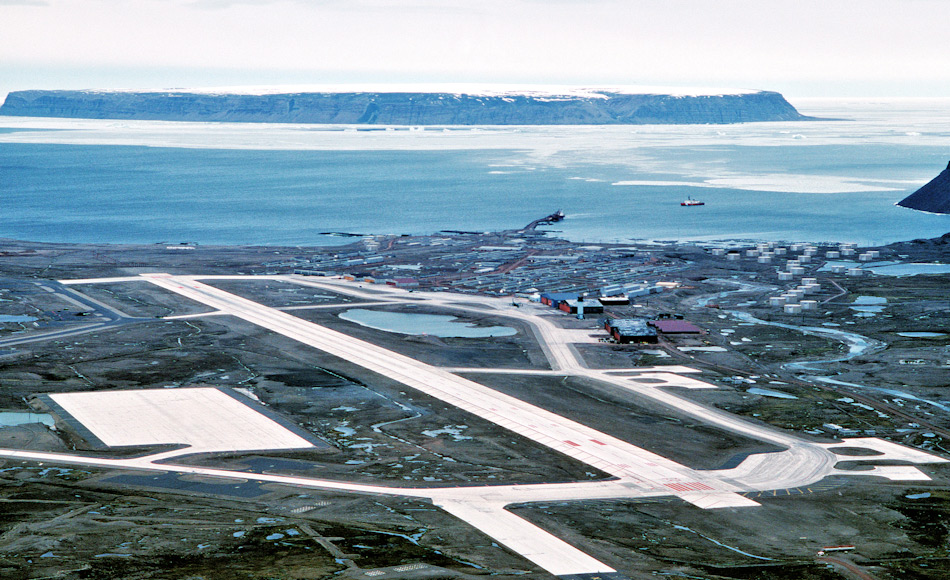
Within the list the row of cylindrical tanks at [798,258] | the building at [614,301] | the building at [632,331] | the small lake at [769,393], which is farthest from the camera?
the row of cylindrical tanks at [798,258]

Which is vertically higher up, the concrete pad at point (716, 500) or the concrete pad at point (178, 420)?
the concrete pad at point (716, 500)

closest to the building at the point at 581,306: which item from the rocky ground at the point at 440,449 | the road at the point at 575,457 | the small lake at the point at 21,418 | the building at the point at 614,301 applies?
the rocky ground at the point at 440,449

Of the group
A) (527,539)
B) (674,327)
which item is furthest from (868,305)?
(527,539)

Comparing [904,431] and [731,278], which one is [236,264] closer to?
[731,278]

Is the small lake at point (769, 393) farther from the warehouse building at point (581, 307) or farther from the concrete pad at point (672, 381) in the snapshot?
the warehouse building at point (581, 307)

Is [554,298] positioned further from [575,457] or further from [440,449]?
[575,457]

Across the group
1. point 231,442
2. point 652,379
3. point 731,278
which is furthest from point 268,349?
point 731,278

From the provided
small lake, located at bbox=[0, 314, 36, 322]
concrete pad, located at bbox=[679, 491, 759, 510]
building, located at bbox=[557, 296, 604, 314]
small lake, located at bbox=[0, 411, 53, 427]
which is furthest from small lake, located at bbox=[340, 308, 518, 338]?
concrete pad, located at bbox=[679, 491, 759, 510]

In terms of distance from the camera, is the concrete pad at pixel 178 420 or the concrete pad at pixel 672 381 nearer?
the concrete pad at pixel 178 420
